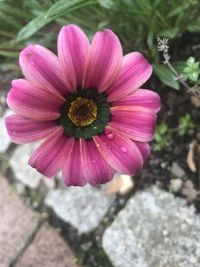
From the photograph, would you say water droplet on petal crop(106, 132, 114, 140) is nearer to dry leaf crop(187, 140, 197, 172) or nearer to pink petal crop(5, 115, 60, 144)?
pink petal crop(5, 115, 60, 144)

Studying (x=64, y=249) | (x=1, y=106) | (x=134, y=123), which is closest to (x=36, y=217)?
(x=64, y=249)

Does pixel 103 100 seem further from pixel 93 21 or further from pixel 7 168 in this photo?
pixel 7 168

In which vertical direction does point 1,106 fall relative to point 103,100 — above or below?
below

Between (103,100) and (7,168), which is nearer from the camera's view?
(103,100)

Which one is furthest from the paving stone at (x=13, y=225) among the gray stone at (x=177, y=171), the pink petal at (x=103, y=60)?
the pink petal at (x=103, y=60)

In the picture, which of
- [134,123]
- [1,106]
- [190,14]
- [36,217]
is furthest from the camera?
[1,106]

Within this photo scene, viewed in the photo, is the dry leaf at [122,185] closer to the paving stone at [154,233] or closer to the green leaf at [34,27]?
the paving stone at [154,233]

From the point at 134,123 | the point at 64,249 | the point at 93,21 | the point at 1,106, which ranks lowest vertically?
the point at 64,249
